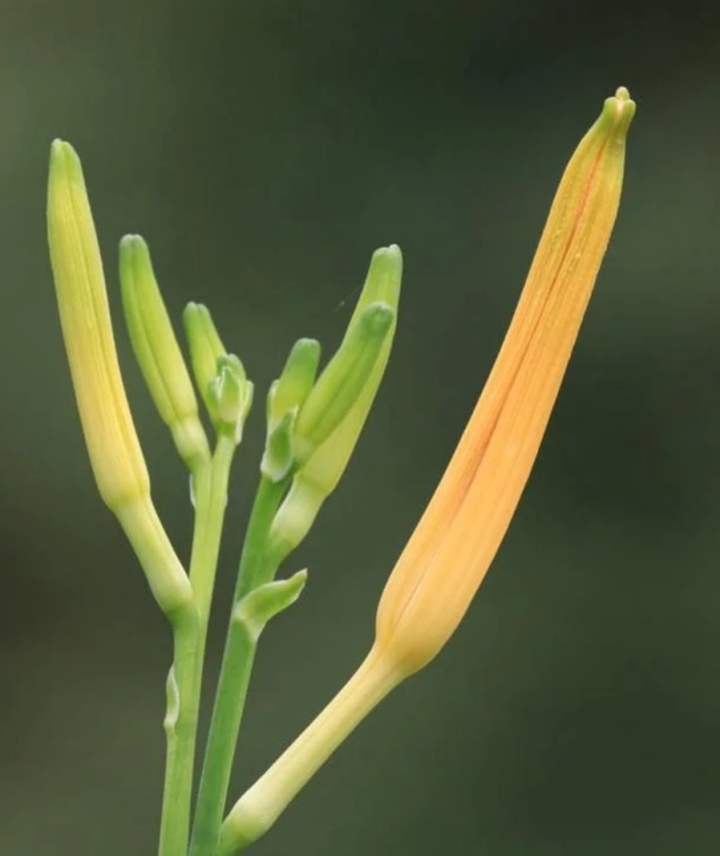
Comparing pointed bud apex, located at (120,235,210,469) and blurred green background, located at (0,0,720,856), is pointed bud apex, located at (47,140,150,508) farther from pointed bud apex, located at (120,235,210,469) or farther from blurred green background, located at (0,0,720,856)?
blurred green background, located at (0,0,720,856)

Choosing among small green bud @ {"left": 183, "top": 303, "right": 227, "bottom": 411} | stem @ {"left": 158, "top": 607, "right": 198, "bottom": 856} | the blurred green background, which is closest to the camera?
stem @ {"left": 158, "top": 607, "right": 198, "bottom": 856}

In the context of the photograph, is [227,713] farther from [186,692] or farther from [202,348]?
[202,348]

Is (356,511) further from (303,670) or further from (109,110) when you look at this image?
(109,110)

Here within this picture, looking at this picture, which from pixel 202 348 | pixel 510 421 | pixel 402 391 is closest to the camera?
pixel 510 421

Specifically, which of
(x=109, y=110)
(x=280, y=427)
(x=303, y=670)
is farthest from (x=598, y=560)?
(x=280, y=427)

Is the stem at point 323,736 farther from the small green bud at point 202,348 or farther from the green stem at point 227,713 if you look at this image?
the small green bud at point 202,348

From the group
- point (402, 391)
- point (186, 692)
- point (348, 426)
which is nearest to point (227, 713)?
point (186, 692)

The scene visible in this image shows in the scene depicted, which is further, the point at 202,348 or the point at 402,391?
the point at 402,391

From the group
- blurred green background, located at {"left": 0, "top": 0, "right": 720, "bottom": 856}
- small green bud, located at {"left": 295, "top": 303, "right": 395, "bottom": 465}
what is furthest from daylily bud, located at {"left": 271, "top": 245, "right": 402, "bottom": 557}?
blurred green background, located at {"left": 0, "top": 0, "right": 720, "bottom": 856}
